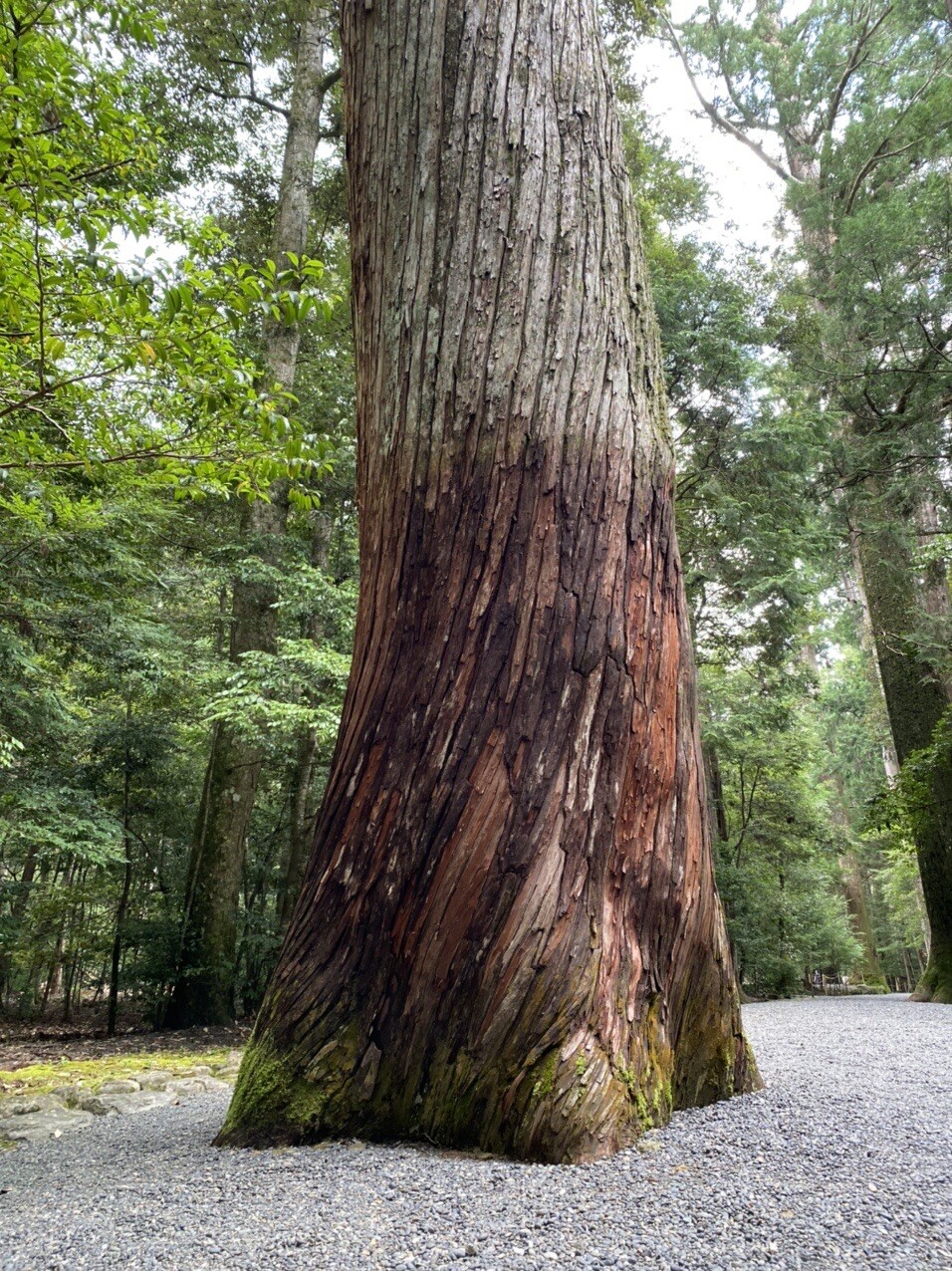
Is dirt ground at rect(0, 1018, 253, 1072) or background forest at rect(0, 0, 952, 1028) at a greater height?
background forest at rect(0, 0, 952, 1028)

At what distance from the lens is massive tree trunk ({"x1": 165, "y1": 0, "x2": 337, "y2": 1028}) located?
21.4 feet

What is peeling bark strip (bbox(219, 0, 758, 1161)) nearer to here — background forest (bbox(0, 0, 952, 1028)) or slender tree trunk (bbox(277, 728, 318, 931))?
background forest (bbox(0, 0, 952, 1028))

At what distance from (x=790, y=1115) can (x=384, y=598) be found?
1503 mm

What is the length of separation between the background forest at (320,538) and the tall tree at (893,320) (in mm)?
37

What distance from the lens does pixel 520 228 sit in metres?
1.88

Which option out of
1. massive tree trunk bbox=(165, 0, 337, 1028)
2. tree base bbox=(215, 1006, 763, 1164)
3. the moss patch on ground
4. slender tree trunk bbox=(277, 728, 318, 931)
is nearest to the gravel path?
tree base bbox=(215, 1006, 763, 1164)

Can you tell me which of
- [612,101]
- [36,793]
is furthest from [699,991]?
[36,793]

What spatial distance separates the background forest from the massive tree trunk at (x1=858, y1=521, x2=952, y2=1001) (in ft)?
0.16

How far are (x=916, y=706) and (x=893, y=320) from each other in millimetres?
3771

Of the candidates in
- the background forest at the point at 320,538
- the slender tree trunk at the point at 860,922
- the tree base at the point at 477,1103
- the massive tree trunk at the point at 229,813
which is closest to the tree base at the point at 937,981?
the background forest at the point at 320,538

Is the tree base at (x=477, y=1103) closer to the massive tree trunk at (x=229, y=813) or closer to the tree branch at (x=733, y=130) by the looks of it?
the massive tree trunk at (x=229, y=813)

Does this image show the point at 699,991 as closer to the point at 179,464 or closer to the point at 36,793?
the point at 179,464

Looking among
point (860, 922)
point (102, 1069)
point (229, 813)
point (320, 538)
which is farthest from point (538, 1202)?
point (860, 922)

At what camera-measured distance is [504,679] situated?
1.65 m
